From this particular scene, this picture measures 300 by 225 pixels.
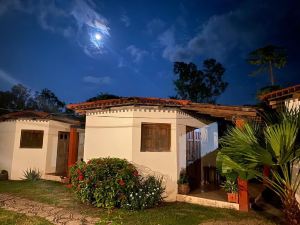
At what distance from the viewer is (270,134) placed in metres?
4.66

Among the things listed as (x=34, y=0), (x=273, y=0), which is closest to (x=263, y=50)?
(x=273, y=0)

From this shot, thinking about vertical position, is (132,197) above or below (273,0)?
below

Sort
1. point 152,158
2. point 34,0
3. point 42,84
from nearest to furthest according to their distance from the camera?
point 152,158, point 34,0, point 42,84

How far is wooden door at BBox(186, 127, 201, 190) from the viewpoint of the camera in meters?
9.95

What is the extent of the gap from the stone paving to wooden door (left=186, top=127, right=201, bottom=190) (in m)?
4.80

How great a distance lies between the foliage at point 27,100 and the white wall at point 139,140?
20.1 m

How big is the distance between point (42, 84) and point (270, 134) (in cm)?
14700

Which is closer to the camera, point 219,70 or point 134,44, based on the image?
point 219,70

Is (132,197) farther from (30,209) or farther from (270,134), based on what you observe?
(270,134)

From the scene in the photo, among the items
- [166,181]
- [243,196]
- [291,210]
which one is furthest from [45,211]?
[291,210]

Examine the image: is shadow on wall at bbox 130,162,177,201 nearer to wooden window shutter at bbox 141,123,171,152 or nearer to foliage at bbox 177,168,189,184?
foliage at bbox 177,168,189,184

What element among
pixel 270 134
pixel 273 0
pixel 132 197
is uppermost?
pixel 273 0

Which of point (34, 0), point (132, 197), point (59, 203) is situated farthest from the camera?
point (34, 0)

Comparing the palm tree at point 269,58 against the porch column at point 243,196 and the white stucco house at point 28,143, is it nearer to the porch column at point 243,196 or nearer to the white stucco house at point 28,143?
the porch column at point 243,196
